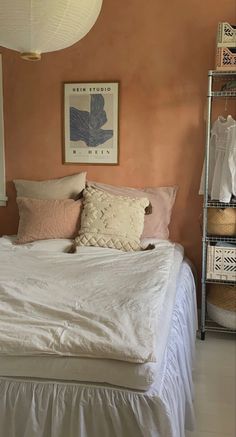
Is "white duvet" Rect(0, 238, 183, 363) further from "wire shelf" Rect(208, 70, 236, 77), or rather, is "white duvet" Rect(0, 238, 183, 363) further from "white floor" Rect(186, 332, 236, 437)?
"wire shelf" Rect(208, 70, 236, 77)

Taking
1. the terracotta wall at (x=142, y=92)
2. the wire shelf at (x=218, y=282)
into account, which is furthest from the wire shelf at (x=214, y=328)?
the terracotta wall at (x=142, y=92)

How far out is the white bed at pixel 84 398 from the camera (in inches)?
53.3

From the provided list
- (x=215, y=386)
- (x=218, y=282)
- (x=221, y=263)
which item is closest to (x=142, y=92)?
(x=221, y=263)

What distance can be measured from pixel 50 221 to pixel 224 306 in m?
1.34

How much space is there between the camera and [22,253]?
2.65 meters

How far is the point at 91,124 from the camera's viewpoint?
3203 millimetres

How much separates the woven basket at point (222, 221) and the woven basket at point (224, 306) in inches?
15.1

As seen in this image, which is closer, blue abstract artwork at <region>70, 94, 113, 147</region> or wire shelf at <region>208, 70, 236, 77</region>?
wire shelf at <region>208, 70, 236, 77</region>

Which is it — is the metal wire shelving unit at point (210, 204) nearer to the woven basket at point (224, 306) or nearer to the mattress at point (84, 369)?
the woven basket at point (224, 306)

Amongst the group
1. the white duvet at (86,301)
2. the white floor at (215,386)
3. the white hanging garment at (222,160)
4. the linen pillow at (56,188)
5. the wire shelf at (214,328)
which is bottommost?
the white floor at (215,386)

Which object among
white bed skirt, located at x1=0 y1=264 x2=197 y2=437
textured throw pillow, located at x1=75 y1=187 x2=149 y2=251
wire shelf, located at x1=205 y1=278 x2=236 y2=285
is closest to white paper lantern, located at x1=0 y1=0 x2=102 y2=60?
textured throw pillow, located at x1=75 y1=187 x2=149 y2=251

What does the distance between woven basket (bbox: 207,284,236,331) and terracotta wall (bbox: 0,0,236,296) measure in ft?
1.23

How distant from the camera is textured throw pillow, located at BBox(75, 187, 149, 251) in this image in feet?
9.12

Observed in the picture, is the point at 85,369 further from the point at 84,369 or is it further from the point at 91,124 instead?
the point at 91,124
